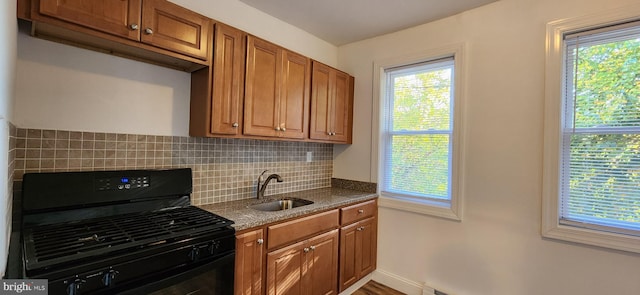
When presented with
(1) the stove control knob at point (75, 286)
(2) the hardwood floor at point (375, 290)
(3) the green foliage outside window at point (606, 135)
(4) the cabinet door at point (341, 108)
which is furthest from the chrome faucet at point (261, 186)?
(3) the green foliage outside window at point (606, 135)

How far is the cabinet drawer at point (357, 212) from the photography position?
2338mm

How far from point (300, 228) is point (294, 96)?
3.50 feet

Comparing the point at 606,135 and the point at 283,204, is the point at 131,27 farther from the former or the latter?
the point at 606,135

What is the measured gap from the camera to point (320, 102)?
2.55 metres

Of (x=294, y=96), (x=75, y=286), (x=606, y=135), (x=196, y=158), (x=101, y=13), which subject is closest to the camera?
(x=75, y=286)

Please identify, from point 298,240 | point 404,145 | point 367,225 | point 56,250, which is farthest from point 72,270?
point 404,145

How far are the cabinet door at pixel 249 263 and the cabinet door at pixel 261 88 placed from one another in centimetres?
74

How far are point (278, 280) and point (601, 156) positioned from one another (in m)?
2.25

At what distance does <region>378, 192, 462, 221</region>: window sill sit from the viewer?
2.33 m

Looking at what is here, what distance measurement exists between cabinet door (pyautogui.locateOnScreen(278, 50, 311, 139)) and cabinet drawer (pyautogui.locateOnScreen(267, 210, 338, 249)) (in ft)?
2.29

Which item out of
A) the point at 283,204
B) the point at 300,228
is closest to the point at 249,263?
the point at 300,228

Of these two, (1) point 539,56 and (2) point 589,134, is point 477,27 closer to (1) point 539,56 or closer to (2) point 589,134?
(1) point 539,56

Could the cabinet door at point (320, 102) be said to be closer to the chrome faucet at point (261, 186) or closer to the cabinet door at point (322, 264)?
the chrome faucet at point (261, 186)

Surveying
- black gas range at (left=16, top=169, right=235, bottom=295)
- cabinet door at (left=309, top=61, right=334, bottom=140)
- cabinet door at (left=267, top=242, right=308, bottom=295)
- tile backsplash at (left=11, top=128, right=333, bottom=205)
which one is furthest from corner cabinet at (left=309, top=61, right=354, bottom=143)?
black gas range at (left=16, top=169, right=235, bottom=295)
